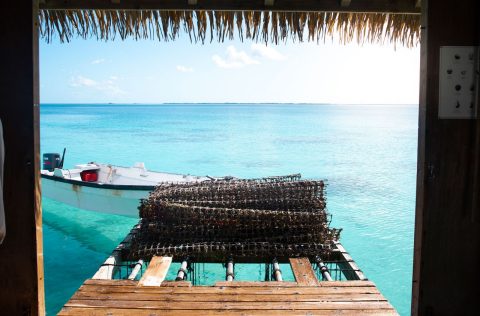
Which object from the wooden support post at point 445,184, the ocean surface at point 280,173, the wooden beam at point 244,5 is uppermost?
the wooden beam at point 244,5

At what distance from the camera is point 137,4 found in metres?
2.92

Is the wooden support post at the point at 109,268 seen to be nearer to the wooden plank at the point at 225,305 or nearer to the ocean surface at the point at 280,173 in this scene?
the wooden plank at the point at 225,305

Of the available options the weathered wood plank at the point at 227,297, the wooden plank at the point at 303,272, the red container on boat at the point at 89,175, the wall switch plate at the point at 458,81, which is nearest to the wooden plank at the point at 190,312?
the weathered wood plank at the point at 227,297

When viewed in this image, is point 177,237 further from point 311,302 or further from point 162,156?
point 162,156

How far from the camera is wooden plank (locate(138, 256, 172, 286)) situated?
387 centimetres

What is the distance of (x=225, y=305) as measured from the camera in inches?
131

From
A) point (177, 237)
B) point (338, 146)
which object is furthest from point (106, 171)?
point (338, 146)

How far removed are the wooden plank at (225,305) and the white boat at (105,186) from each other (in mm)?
7031

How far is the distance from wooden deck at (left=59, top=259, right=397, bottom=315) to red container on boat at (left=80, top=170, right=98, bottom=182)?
961 centimetres

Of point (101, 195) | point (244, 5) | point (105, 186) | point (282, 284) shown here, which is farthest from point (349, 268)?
point (101, 195)

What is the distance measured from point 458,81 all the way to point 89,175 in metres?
12.2

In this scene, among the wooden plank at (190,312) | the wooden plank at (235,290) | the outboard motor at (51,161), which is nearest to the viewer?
the wooden plank at (190,312)

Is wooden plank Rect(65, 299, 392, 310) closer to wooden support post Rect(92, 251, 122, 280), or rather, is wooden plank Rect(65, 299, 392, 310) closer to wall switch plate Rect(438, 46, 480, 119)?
wooden support post Rect(92, 251, 122, 280)

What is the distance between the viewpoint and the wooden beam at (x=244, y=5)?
283cm
